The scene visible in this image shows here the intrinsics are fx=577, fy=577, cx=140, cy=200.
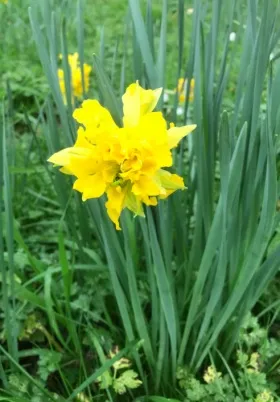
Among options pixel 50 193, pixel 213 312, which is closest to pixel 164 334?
pixel 213 312

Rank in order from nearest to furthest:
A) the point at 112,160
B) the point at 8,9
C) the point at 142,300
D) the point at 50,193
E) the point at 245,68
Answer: the point at 112,160 < the point at 245,68 < the point at 142,300 < the point at 50,193 < the point at 8,9

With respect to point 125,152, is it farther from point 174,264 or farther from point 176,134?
point 174,264

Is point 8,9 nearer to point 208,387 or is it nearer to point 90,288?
point 90,288

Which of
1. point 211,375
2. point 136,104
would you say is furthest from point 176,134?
point 211,375

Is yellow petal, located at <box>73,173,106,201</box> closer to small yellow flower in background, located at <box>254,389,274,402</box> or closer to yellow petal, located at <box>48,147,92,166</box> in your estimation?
yellow petal, located at <box>48,147,92,166</box>

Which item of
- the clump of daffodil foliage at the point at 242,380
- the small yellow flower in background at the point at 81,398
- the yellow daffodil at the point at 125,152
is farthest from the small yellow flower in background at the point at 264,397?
the yellow daffodil at the point at 125,152

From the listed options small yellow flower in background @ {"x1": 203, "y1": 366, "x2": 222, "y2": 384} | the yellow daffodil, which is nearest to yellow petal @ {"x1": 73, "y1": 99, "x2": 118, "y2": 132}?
the yellow daffodil
